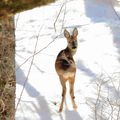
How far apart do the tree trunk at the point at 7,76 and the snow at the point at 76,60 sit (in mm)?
71

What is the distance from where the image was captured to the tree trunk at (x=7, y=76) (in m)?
4.39

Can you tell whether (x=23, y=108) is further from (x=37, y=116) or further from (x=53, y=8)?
(x=53, y=8)

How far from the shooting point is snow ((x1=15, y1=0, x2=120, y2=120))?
4.33 meters

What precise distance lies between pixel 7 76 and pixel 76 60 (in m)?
0.86

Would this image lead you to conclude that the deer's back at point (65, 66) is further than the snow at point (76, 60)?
No

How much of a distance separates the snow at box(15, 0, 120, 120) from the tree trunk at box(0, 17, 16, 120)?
7cm

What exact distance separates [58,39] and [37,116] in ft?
5.47

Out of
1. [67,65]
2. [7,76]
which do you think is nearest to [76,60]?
[7,76]

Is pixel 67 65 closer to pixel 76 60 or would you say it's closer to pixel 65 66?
pixel 65 66

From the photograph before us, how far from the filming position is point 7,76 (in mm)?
4863

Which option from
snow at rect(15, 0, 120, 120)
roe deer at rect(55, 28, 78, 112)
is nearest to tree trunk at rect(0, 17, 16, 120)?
snow at rect(15, 0, 120, 120)

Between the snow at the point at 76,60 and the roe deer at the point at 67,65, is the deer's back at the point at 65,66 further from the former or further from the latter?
the snow at the point at 76,60

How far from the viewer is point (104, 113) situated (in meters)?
4.18

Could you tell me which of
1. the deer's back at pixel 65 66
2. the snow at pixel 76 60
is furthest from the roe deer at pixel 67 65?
the snow at pixel 76 60
